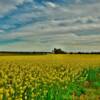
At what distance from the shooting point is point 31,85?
1038 centimetres

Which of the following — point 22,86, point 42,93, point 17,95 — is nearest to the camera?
point 17,95

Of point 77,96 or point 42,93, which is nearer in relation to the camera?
point 42,93

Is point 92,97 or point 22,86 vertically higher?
point 22,86

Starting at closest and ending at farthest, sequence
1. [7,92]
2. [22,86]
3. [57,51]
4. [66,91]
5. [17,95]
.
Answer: [7,92]
[17,95]
[22,86]
[66,91]
[57,51]

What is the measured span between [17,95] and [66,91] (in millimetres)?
5542

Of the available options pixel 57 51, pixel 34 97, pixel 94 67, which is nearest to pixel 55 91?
pixel 34 97

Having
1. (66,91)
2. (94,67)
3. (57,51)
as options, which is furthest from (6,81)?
(57,51)

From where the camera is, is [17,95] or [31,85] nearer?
[17,95]

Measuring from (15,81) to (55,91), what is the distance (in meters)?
2.93

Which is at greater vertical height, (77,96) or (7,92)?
(7,92)

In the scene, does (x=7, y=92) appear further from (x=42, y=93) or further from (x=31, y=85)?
(x=42, y=93)

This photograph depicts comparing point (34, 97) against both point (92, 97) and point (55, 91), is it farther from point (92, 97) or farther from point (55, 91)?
point (92, 97)

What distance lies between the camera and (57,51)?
78438 mm

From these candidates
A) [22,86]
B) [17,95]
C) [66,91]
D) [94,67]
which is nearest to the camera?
[17,95]
